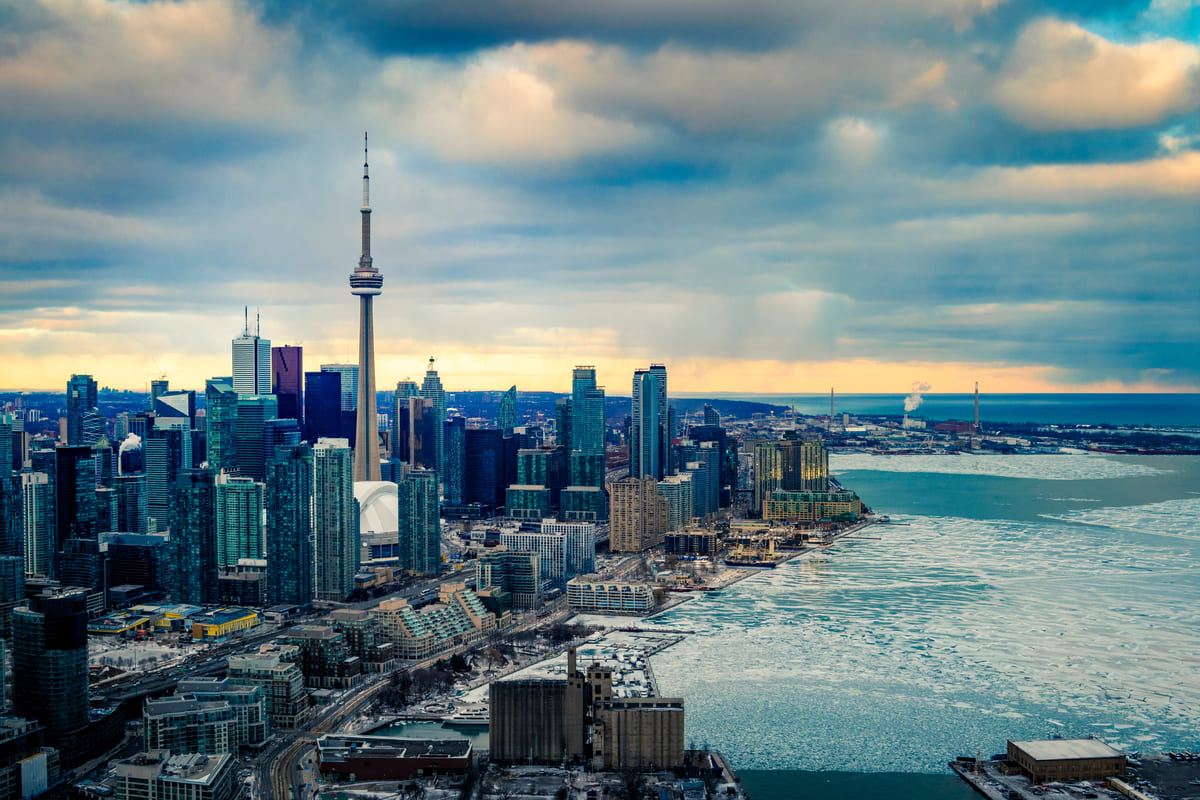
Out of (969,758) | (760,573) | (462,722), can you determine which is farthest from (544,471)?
(969,758)

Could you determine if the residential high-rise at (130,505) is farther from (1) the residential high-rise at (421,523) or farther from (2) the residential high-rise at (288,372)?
(2) the residential high-rise at (288,372)

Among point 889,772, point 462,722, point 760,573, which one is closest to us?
point 889,772

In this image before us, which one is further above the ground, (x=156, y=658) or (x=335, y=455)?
(x=335, y=455)

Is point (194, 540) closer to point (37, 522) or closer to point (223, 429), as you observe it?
point (37, 522)

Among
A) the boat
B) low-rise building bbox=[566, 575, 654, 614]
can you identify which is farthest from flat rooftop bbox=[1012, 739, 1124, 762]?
low-rise building bbox=[566, 575, 654, 614]

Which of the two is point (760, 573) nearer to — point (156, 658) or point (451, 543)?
point (451, 543)

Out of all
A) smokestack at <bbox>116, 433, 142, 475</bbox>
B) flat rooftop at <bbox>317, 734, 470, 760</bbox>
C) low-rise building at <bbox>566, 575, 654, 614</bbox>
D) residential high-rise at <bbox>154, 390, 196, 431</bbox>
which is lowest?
flat rooftop at <bbox>317, 734, 470, 760</bbox>

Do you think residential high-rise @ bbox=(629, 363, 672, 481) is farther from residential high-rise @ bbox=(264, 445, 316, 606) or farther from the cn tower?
residential high-rise @ bbox=(264, 445, 316, 606)

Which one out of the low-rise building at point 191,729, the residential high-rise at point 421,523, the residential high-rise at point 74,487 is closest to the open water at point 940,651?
the low-rise building at point 191,729
